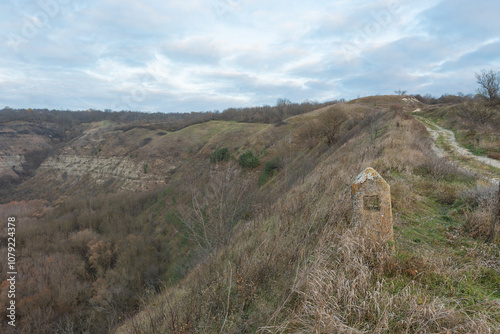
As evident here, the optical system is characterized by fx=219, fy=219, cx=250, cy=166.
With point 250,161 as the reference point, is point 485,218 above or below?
above

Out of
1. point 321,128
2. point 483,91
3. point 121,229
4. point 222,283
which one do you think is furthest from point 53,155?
point 483,91

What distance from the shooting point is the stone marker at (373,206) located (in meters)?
3.12

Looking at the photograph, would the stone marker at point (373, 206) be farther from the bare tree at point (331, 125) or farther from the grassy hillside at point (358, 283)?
the bare tree at point (331, 125)

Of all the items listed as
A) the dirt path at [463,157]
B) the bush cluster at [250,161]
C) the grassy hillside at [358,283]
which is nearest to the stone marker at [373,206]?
the grassy hillside at [358,283]

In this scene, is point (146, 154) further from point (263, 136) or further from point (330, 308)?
point (330, 308)

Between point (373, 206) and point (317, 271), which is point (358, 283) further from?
point (373, 206)

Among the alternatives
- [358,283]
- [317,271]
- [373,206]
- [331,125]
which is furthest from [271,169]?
[358,283]

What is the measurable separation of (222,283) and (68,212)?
4643cm

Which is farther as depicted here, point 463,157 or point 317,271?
point 463,157

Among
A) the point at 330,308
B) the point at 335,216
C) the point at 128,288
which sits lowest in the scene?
the point at 128,288

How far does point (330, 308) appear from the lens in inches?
89.4

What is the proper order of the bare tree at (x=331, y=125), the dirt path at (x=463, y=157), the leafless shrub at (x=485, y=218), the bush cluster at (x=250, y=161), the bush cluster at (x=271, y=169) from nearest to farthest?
the leafless shrub at (x=485, y=218)
the dirt path at (x=463, y=157)
the bare tree at (x=331, y=125)
the bush cluster at (x=271, y=169)
the bush cluster at (x=250, y=161)

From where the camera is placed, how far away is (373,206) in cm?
315

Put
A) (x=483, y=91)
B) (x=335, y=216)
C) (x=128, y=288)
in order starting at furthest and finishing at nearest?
(x=483, y=91) → (x=128, y=288) → (x=335, y=216)
